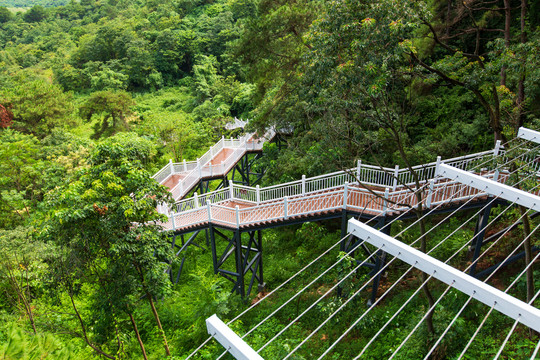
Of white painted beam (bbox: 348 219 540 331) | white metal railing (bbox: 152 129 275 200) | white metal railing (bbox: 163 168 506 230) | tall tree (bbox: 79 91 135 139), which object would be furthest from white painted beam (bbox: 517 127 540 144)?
tall tree (bbox: 79 91 135 139)

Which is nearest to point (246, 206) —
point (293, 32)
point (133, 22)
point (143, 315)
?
point (143, 315)

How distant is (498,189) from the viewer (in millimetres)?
4867

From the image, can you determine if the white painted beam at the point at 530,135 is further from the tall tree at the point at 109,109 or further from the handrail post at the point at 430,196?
the tall tree at the point at 109,109

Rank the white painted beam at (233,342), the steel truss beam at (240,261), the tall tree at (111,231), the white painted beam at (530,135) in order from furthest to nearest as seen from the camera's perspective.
→ the steel truss beam at (240,261), the tall tree at (111,231), the white painted beam at (530,135), the white painted beam at (233,342)

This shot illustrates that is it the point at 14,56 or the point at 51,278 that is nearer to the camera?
the point at 51,278

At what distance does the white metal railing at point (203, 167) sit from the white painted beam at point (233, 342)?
12.2 meters

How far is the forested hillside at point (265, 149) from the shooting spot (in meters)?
7.66

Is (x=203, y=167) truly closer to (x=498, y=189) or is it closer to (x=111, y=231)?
(x=111, y=231)

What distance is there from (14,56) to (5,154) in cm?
4920

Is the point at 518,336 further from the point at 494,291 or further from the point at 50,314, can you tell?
the point at 50,314

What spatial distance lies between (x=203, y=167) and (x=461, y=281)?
14.1m

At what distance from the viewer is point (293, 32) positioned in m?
Result: 14.8

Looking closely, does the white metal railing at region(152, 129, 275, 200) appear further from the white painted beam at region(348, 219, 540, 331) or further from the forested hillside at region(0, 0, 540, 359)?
the white painted beam at region(348, 219, 540, 331)

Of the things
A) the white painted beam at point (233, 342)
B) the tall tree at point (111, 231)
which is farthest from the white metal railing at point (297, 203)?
the white painted beam at point (233, 342)
